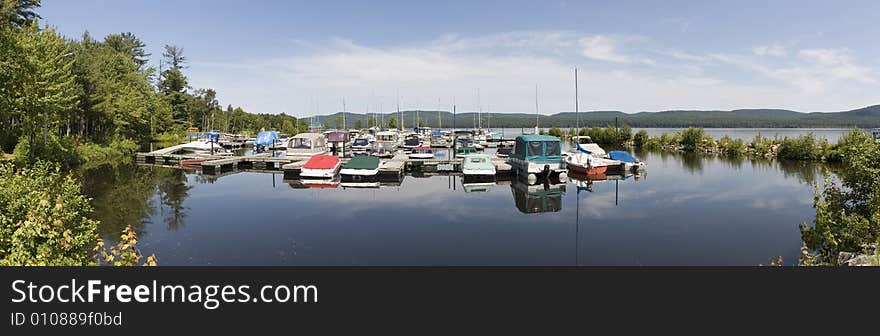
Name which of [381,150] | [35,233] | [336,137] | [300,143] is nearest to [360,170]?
[381,150]

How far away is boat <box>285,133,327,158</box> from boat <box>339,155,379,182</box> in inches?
481

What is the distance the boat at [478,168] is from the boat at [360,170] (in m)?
5.45

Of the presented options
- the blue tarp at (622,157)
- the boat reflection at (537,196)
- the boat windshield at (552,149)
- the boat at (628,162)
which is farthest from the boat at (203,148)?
Result: the boat at (628,162)

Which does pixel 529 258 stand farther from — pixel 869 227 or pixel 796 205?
pixel 796 205

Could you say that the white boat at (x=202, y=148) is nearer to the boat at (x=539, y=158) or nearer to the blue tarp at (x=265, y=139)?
the blue tarp at (x=265, y=139)

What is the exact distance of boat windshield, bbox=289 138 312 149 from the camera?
4262 cm

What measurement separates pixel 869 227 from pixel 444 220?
1154 cm

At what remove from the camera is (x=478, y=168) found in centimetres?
3005

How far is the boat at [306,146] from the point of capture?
41.8m

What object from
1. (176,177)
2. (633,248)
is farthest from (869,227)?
(176,177)

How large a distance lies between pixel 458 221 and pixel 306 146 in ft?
92.4

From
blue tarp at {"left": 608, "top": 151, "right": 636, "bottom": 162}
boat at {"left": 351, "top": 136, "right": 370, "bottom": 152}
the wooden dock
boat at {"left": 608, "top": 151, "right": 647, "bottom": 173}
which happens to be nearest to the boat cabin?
the wooden dock

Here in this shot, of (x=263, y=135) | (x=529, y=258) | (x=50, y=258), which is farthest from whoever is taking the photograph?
(x=263, y=135)
